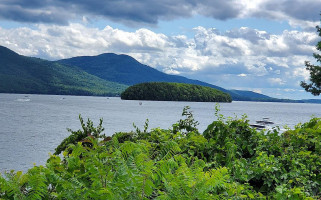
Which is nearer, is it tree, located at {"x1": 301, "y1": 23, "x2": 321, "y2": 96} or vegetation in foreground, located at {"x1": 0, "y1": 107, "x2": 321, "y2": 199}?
vegetation in foreground, located at {"x1": 0, "y1": 107, "x2": 321, "y2": 199}

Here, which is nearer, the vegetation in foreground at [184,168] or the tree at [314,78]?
the vegetation in foreground at [184,168]

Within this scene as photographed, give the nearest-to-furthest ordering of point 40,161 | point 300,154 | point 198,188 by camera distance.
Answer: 1. point 198,188
2. point 300,154
3. point 40,161

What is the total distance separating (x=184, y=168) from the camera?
10.9 ft

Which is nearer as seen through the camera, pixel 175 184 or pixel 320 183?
pixel 175 184

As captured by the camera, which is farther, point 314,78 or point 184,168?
point 314,78

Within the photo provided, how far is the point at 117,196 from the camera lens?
264cm

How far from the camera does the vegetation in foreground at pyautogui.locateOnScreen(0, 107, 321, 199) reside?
287cm

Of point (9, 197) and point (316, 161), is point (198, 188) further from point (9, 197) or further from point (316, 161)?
point (316, 161)

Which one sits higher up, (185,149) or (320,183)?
(185,149)

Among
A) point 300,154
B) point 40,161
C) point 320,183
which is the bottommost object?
point 40,161

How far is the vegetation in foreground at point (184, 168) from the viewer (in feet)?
9.43

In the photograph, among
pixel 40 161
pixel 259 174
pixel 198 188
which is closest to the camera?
pixel 198 188

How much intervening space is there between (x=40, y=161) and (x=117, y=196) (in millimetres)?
38391

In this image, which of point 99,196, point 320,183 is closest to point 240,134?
point 320,183
